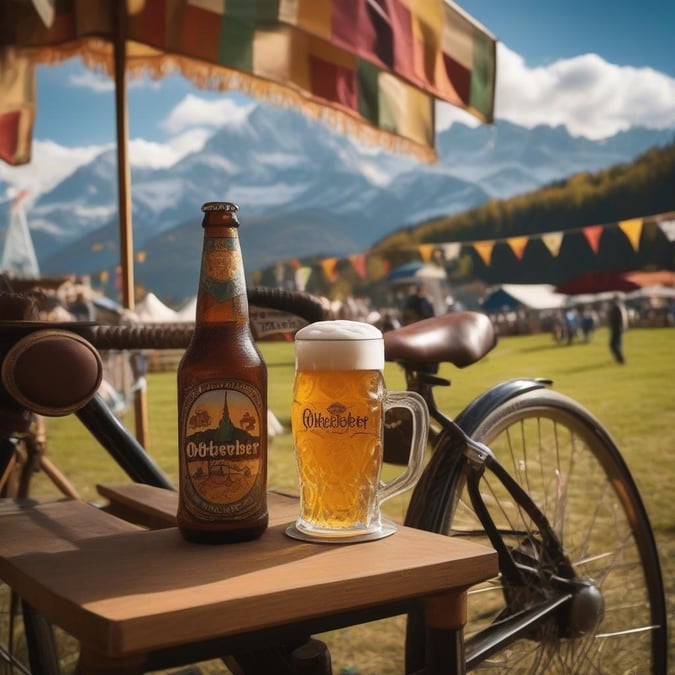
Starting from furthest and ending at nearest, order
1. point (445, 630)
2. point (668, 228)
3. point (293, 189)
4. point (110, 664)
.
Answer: point (293, 189) < point (668, 228) < point (445, 630) < point (110, 664)

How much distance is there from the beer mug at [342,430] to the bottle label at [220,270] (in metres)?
0.08

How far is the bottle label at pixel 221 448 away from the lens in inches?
28.8

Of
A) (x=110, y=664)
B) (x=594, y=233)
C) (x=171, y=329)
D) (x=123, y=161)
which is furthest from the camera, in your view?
(x=594, y=233)

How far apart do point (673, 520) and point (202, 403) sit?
332 centimetres

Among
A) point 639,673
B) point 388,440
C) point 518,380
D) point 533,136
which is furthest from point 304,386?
point 533,136

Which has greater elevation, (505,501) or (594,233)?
(594,233)

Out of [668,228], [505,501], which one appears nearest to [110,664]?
[505,501]

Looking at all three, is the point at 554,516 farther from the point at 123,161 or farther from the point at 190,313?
the point at 190,313

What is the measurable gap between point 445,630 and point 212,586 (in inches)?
8.8

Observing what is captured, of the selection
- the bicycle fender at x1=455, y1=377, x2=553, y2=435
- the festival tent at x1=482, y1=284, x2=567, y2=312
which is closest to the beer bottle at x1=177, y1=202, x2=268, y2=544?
the bicycle fender at x1=455, y1=377, x2=553, y2=435

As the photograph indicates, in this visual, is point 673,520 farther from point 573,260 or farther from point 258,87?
point 573,260

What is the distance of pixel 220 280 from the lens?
0.75 m

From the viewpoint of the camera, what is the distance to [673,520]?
359 cm

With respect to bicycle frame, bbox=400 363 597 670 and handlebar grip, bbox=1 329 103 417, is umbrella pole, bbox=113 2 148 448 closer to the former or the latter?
bicycle frame, bbox=400 363 597 670
